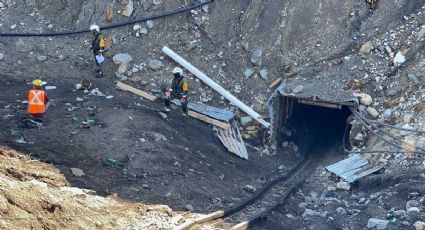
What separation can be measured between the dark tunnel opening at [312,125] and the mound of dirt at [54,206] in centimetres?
654

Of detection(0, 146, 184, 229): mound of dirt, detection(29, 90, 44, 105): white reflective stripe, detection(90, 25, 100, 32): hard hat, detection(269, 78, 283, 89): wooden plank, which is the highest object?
detection(90, 25, 100, 32): hard hat

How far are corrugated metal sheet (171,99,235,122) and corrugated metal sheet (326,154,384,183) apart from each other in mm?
2823

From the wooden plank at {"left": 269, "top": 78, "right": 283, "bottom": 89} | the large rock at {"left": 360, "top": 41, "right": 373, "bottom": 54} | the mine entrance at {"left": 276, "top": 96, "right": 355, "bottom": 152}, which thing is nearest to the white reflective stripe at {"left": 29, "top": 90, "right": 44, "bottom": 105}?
the wooden plank at {"left": 269, "top": 78, "right": 283, "bottom": 89}

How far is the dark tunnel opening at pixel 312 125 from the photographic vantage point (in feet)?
57.6

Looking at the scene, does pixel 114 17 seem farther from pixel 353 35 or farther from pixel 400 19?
pixel 400 19

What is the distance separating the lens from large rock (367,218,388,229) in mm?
12535

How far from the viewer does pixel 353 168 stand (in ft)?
49.4

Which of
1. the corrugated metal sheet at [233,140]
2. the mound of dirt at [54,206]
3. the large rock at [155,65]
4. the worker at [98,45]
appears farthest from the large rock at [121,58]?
the mound of dirt at [54,206]

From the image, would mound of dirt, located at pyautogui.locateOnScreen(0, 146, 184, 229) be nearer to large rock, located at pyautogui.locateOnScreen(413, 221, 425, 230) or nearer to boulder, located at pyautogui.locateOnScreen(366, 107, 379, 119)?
large rock, located at pyautogui.locateOnScreen(413, 221, 425, 230)

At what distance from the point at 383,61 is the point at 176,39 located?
5.60 meters

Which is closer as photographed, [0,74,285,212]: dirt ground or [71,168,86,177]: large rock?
[71,168,86,177]: large rock

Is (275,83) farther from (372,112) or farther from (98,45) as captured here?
(98,45)

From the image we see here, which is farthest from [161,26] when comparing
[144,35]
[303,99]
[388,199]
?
[388,199]

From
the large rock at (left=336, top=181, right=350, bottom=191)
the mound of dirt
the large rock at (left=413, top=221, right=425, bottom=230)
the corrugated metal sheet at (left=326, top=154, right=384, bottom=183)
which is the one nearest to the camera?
the mound of dirt
